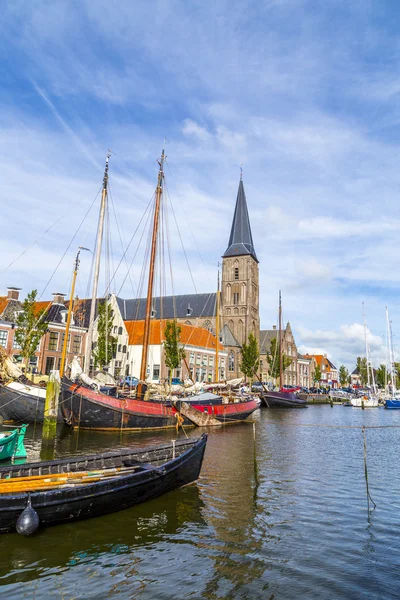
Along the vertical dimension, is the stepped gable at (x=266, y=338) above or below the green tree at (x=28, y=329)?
above

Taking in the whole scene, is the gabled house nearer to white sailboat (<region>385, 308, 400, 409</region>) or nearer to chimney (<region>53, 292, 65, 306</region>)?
white sailboat (<region>385, 308, 400, 409</region>)

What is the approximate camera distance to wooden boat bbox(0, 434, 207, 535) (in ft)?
33.5

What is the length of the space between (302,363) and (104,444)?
110639 millimetres

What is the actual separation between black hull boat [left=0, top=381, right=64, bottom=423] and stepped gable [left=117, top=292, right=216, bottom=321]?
66.5 metres

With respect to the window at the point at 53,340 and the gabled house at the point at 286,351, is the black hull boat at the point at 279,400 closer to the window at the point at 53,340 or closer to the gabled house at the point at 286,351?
the window at the point at 53,340

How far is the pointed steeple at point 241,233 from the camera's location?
105 metres

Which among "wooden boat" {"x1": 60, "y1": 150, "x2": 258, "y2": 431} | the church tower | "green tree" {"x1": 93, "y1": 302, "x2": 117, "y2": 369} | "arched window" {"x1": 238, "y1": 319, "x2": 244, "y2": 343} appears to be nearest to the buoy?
"wooden boat" {"x1": 60, "y1": 150, "x2": 258, "y2": 431}

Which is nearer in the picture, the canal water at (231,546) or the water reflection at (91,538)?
the canal water at (231,546)

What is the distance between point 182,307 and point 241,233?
80.1ft

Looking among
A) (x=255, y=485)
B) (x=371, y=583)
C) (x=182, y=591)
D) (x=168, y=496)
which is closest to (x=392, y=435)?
(x=255, y=485)

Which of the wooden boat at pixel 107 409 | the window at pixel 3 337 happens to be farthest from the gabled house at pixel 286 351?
the wooden boat at pixel 107 409

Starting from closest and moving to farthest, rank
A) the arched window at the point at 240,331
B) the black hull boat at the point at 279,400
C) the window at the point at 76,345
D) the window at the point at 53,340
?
1. the window at the point at 53,340
2. the window at the point at 76,345
3. the black hull boat at the point at 279,400
4. the arched window at the point at 240,331

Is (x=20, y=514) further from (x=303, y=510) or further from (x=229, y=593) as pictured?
(x=303, y=510)

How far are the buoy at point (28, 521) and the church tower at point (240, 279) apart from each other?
305 ft
